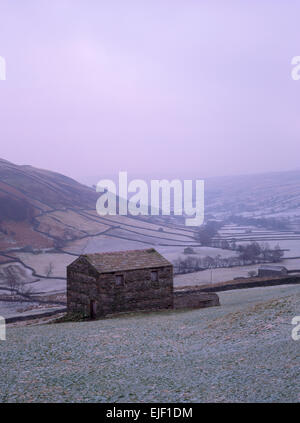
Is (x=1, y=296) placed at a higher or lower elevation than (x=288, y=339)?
lower

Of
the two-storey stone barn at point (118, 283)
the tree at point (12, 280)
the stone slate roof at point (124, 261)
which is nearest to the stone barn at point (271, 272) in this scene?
the stone slate roof at point (124, 261)

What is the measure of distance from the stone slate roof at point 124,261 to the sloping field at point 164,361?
19.0ft

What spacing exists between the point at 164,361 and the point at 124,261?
14505 mm

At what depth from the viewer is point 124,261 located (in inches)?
1145

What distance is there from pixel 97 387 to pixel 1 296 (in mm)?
43385

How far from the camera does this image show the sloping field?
1148 cm

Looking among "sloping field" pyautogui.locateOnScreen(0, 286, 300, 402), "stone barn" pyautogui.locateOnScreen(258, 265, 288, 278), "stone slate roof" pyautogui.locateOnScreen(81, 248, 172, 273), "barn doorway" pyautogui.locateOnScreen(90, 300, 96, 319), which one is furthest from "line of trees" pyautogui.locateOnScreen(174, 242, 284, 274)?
"sloping field" pyautogui.locateOnScreen(0, 286, 300, 402)

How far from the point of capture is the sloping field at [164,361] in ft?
37.7

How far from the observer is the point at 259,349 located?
14.7 m

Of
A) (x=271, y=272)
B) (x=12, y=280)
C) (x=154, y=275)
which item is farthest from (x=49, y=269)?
(x=154, y=275)

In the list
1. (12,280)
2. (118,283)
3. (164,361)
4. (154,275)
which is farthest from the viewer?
(12,280)

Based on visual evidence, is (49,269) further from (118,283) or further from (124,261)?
(118,283)

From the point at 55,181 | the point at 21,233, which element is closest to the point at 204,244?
the point at 21,233
